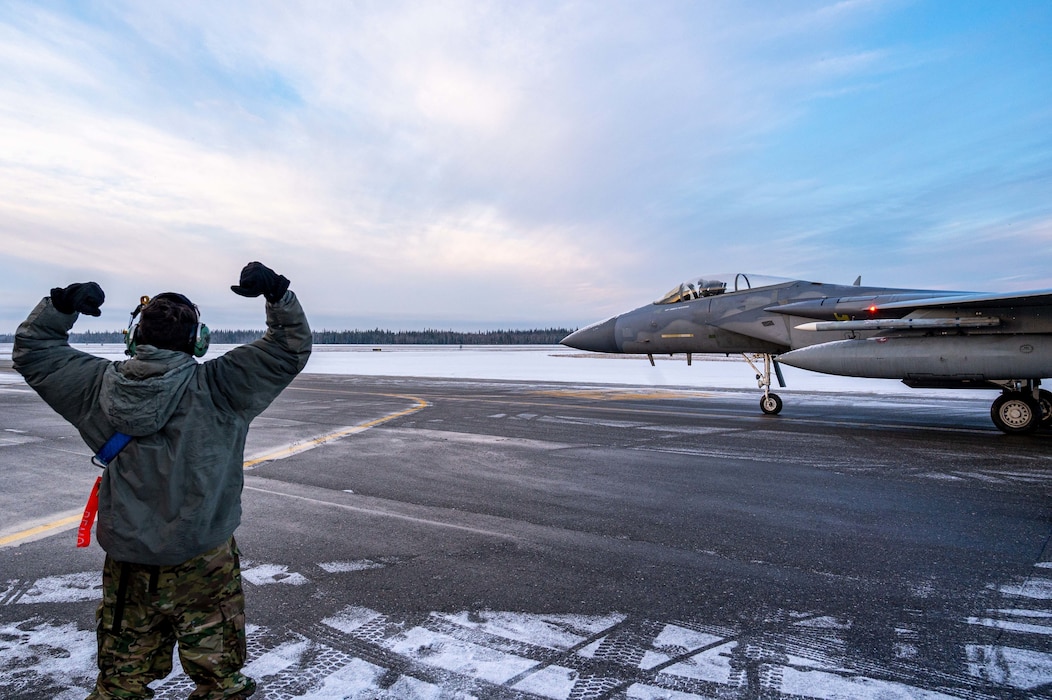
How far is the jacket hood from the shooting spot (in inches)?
82.8

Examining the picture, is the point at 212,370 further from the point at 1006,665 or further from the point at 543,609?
the point at 1006,665

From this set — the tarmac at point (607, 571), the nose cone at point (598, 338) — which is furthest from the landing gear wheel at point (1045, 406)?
the nose cone at point (598, 338)

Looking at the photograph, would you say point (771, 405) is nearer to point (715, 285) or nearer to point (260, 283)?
point (715, 285)

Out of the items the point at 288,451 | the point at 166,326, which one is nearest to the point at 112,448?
the point at 166,326

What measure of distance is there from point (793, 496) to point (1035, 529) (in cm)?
182

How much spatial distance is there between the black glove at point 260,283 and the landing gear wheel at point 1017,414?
1122 centimetres

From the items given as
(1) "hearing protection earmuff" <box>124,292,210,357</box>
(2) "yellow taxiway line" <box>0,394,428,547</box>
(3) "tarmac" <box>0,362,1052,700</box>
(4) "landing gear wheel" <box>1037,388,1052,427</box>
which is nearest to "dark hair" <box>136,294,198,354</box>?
(1) "hearing protection earmuff" <box>124,292,210,357</box>

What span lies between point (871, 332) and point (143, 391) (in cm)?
1167

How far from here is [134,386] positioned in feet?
6.89

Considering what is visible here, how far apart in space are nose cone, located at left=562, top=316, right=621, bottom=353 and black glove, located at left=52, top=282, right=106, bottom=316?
1222 centimetres

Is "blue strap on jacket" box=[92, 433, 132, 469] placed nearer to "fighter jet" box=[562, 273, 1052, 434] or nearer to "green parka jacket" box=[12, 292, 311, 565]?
"green parka jacket" box=[12, 292, 311, 565]

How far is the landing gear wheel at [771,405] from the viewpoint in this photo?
1204cm

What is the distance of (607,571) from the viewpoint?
13.2 ft

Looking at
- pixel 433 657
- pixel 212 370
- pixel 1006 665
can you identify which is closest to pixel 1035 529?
pixel 1006 665
